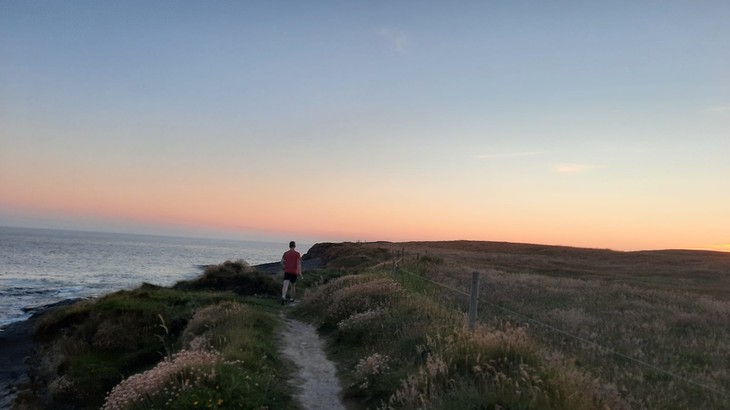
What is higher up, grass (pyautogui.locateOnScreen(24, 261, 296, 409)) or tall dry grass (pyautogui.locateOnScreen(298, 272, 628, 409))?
tall dry grass (pyautogui.locateOnScreen(298, 272, 628, 409))

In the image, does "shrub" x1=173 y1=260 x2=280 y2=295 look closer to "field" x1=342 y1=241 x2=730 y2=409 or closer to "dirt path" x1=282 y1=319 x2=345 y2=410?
"field" x1=342 y1=241 x2=730 y2=409

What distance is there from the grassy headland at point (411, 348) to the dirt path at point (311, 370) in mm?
317

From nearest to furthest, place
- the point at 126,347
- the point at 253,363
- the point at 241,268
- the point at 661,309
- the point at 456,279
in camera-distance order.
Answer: the point at 253,363, the point at 126,347, the point at 661,309, the point at 456,279, the point at 241,268

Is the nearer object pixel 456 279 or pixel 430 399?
pixel 430 399

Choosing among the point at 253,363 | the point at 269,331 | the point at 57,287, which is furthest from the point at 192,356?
the point at 57,287

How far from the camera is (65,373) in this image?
15.5 m

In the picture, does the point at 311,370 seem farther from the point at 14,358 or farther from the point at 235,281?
the point at 235,281

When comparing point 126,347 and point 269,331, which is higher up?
point 269,331

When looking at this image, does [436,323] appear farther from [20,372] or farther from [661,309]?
[20,372]

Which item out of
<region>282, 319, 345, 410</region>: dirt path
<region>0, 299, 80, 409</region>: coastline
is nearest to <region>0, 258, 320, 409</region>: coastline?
<region>0, 299, 80, 409</region>: coastline

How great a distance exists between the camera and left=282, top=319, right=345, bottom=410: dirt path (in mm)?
9734

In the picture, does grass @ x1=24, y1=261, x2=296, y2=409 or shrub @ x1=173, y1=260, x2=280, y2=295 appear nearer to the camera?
grass @ x1=24, y1=261, x2=296, y2=409

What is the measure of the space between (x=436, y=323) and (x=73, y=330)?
15.3m

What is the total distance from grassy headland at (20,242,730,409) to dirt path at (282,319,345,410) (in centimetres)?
32
